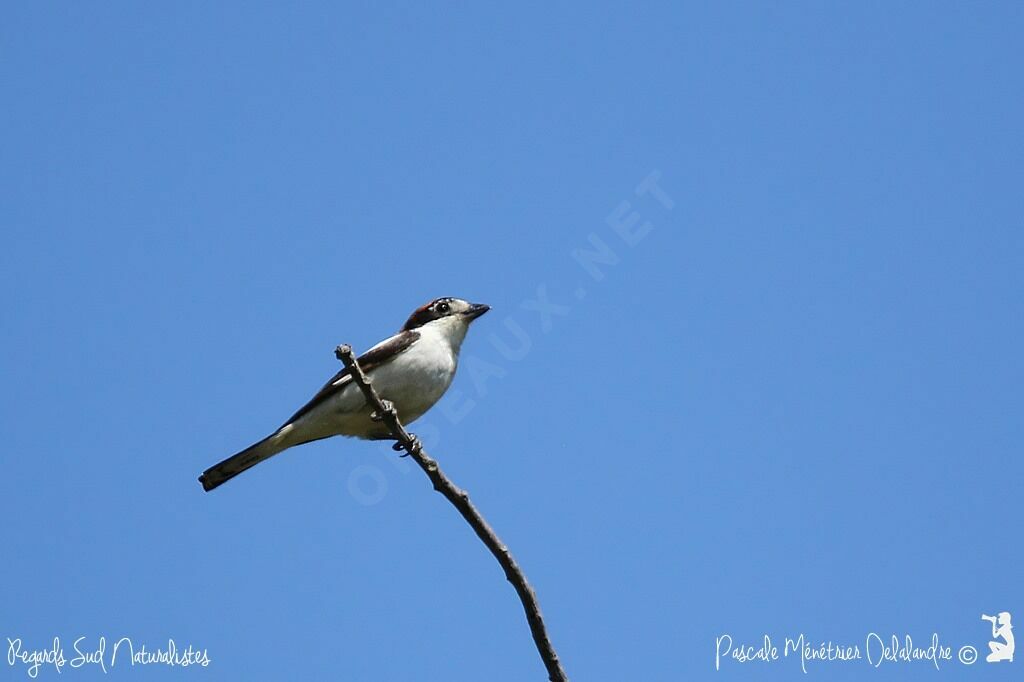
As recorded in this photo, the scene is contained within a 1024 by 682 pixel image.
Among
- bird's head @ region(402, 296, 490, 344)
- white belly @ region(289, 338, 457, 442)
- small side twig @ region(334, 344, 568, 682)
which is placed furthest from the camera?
bird's head @ region(402, 296, 490, 344)

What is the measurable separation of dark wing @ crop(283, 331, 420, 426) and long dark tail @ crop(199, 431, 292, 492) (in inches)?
8.5

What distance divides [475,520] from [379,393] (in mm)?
3563

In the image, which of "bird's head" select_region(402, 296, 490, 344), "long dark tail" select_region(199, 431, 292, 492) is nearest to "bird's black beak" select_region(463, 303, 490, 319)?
"bird's head" select_region(402, 296, 490, 344)

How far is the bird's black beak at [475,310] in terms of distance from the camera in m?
9.71

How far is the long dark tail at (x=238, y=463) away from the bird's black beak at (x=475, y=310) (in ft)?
7.11

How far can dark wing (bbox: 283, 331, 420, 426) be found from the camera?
8.75 metres

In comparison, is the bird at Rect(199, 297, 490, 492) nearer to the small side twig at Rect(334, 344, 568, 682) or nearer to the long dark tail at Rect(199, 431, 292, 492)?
the long dark tail at Rect(199, 431, 292, 492)

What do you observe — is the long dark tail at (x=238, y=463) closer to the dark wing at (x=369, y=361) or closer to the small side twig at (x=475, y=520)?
the dark wing at (x=369, y=361)

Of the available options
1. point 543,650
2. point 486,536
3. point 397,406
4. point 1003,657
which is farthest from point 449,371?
point 1003,657

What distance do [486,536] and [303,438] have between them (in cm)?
402

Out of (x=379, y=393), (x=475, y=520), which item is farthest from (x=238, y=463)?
(x=475, y=520)

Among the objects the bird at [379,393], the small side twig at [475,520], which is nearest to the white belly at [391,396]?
the bird at [379,393]

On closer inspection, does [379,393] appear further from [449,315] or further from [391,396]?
[449,315]

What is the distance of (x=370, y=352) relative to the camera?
30.0 ft
